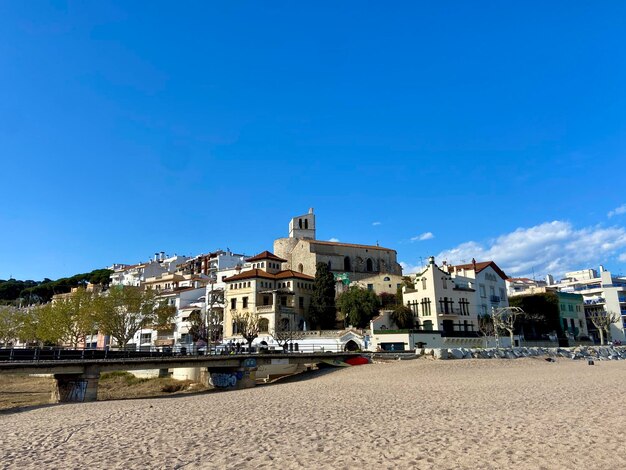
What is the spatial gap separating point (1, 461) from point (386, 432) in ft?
33.6

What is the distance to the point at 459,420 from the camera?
16.1 metres

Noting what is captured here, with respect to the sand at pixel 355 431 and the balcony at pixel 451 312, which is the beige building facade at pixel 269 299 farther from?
the sand at pixel 355 431

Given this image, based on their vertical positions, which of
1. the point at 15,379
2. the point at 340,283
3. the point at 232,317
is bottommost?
the point at 15,379

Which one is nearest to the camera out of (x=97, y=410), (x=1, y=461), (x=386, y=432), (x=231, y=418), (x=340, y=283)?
(x=1, y=461)

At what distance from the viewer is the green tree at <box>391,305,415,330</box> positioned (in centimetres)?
5506

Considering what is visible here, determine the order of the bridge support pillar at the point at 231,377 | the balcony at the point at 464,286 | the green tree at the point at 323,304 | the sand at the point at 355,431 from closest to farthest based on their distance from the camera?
the sand at the point at 355,431 → the bridge support pillar at the point at 231,377 → the balcony at the point at 464,286 → the green tree at the point at 323,304

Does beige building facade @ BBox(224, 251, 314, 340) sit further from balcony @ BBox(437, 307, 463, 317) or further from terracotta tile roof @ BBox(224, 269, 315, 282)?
balcony @ BBox(437, 307, 463, 317)

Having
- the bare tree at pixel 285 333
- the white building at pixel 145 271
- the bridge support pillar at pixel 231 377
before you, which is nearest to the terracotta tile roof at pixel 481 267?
the bare tree at pixel 285 333

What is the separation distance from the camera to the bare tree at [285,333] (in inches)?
2169

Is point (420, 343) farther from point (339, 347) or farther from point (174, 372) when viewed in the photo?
point (174, 372)

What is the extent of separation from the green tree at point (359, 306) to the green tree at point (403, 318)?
382cm

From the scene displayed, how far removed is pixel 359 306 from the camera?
59062 millimetres

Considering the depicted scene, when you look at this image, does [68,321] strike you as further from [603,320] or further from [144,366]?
[603,320]

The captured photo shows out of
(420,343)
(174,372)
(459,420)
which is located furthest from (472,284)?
(459,420)
